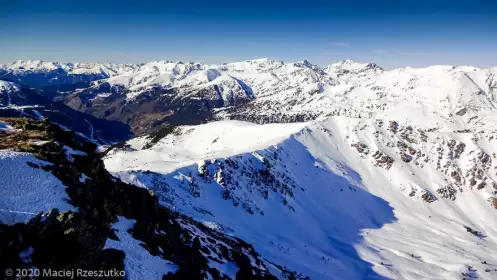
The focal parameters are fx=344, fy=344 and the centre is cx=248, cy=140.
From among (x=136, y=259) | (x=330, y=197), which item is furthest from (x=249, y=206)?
(x=136, y=259)

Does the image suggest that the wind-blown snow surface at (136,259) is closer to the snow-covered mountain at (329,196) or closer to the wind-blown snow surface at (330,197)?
the wind-blown snow surface at (330,197)

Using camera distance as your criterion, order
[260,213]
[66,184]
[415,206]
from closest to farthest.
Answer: [66,184] < [260,213] < [415,206]

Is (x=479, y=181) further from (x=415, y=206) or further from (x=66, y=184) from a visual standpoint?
(x=66, y=184)

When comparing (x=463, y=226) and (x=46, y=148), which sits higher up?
(x=46, y=148)

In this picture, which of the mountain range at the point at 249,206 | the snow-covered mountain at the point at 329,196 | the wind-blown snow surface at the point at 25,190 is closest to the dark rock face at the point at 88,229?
the mountain range at the point at 249,206

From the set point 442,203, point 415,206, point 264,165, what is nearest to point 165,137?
point 264,165

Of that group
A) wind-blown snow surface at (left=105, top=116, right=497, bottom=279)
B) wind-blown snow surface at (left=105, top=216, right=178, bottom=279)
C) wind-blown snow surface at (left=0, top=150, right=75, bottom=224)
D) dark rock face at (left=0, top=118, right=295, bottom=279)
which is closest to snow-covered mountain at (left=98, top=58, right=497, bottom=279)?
wind-blown snow surface at (left=105, top=116, right=497, bottom=279)
